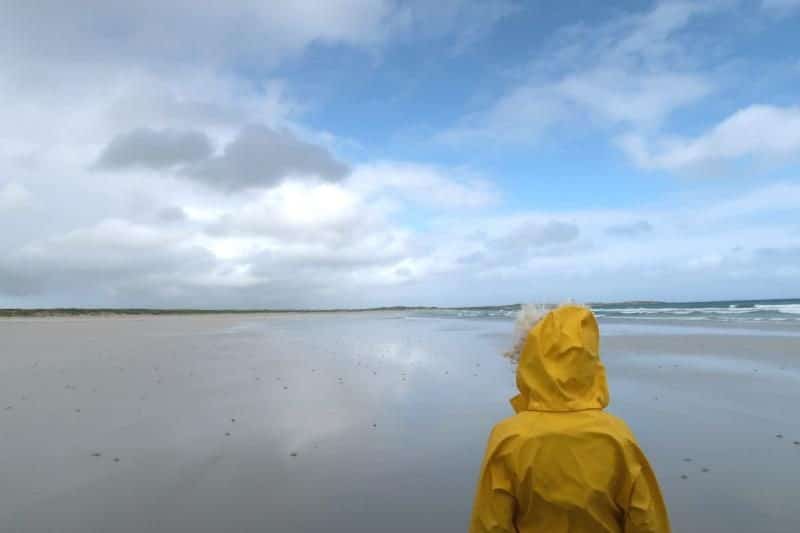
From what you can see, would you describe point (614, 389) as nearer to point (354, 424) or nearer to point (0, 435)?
point (354, 424)

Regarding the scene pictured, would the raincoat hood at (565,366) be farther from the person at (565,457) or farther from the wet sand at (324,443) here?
the wet sand at (324,443)

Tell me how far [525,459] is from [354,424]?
5246mm

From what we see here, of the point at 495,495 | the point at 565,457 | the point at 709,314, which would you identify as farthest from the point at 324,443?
the point at 709,314

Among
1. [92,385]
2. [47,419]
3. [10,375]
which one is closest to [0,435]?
[47,419]

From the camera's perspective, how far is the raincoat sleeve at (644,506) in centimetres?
227

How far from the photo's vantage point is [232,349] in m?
17.5

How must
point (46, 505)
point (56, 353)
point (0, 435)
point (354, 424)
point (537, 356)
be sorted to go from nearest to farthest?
point (537, 356) → point (46, 505) → point (0, 435) → point (354, 424) → point (56, 353)

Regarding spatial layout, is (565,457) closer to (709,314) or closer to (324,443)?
(324,443)

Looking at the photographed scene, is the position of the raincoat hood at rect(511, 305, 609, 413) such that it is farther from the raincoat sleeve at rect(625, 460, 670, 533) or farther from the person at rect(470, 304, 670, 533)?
the raincoat sleeve at rect(625, 460, 670, 533)

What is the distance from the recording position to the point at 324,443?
20.9ft

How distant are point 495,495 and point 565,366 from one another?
63 cm

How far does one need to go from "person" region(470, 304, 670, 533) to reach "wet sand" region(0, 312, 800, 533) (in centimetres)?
207

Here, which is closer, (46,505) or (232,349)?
(46,505)

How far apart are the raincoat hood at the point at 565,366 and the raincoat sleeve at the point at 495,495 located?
28 cm
